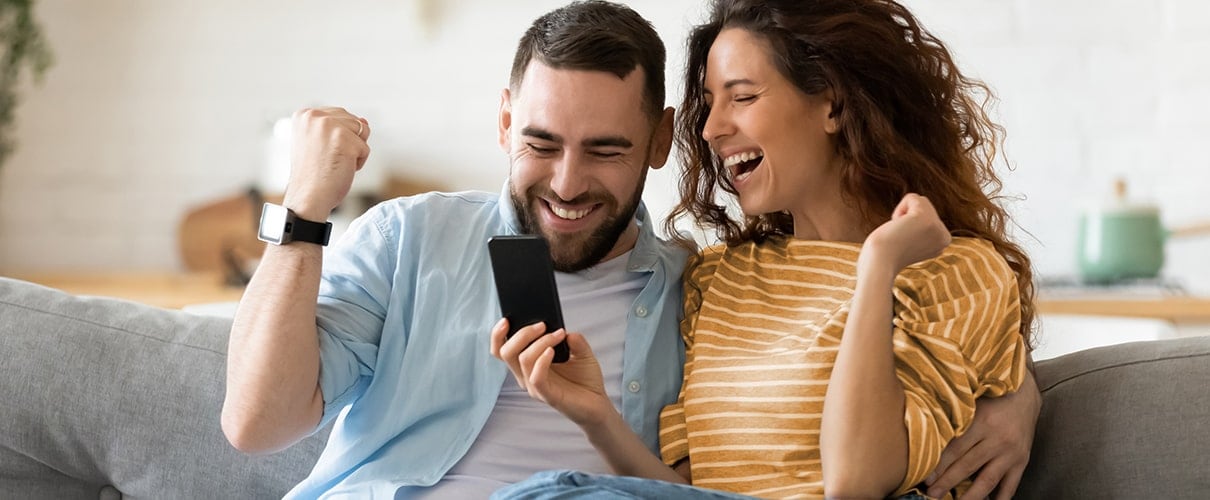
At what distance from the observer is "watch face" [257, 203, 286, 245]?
4.92 feet

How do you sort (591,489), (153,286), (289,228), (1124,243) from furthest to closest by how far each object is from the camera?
(153,286)
(1124,243)
(289,228)
(591,489)

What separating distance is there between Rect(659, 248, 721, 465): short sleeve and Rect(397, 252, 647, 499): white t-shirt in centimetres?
7

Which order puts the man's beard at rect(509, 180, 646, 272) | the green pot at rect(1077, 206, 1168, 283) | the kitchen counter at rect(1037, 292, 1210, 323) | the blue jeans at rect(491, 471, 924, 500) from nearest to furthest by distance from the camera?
the blue jeans at rect(491, 471, 924, 500), the man's beard at rect(509, 180, 646, 272), the kitchen counter at rect(1037, 292, 1210, 323), the green pot at rect(1077, 206, 1168, 283)

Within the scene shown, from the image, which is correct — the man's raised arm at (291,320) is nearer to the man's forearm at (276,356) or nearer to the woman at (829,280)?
the man's forearm at (276,356)

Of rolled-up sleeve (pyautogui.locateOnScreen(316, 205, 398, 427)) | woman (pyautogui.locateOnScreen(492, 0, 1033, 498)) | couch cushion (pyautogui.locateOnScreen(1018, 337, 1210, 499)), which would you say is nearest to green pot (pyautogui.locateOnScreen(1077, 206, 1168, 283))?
woman (pyautogui.locateOnScreen(492, 0, 1033, 498))

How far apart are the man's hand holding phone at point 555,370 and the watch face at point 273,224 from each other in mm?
283

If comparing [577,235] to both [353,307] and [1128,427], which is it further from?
[1128,427]

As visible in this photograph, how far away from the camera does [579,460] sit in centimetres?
161

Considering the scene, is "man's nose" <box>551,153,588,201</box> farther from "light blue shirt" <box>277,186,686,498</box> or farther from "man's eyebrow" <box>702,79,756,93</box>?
"man's eyebrow" <box>702,79,756,93</box>

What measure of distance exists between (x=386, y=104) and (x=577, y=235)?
75.8 inches

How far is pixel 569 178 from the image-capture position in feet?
5.40

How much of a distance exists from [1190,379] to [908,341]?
1.15 feet

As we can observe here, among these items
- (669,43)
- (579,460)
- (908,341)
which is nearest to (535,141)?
(579,460)

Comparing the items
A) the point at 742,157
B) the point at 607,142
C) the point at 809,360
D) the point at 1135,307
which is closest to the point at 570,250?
the point at 607,142
